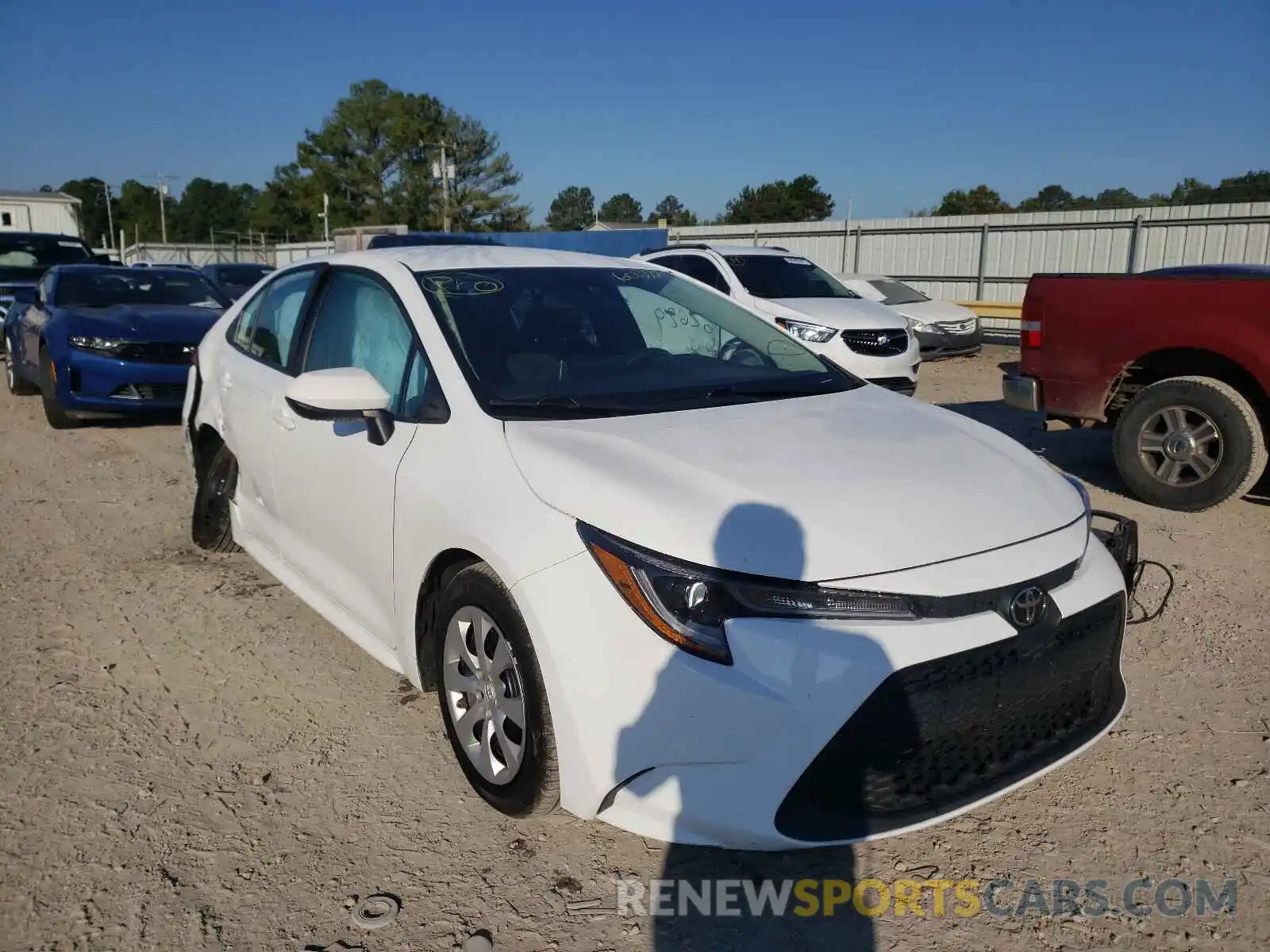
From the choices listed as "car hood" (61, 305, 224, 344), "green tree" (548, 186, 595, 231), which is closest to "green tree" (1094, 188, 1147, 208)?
"car hood" (61, 305, 224, 344)

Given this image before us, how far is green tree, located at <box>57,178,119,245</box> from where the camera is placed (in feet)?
306

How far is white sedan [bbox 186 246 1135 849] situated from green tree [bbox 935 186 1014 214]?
49.6 meters

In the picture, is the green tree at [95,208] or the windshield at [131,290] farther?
the green tree at [95,208]

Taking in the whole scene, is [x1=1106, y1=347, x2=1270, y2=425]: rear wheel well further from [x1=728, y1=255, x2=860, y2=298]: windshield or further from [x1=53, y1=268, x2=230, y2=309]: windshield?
[x1=53, y1=268, x2=230, y2=309]: windshield

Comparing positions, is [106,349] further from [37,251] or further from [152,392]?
[37,251]

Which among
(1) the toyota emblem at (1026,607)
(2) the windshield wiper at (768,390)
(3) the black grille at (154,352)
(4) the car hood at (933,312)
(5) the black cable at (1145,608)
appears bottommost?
(5) the black cable at (1145,608)

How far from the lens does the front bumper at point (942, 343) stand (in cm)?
1455

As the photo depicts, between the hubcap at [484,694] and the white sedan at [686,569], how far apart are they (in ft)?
0.03

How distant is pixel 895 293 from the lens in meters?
16.7

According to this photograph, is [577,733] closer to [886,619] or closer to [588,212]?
[886,619]

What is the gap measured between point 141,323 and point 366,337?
6.15m

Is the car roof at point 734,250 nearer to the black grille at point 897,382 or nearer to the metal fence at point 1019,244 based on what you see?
Answer: the black grille at point 897,382

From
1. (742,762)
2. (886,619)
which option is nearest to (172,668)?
(742,762)

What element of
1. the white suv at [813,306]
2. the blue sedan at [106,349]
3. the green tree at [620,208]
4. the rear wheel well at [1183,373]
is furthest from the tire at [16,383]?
the green tree at [620,208]
